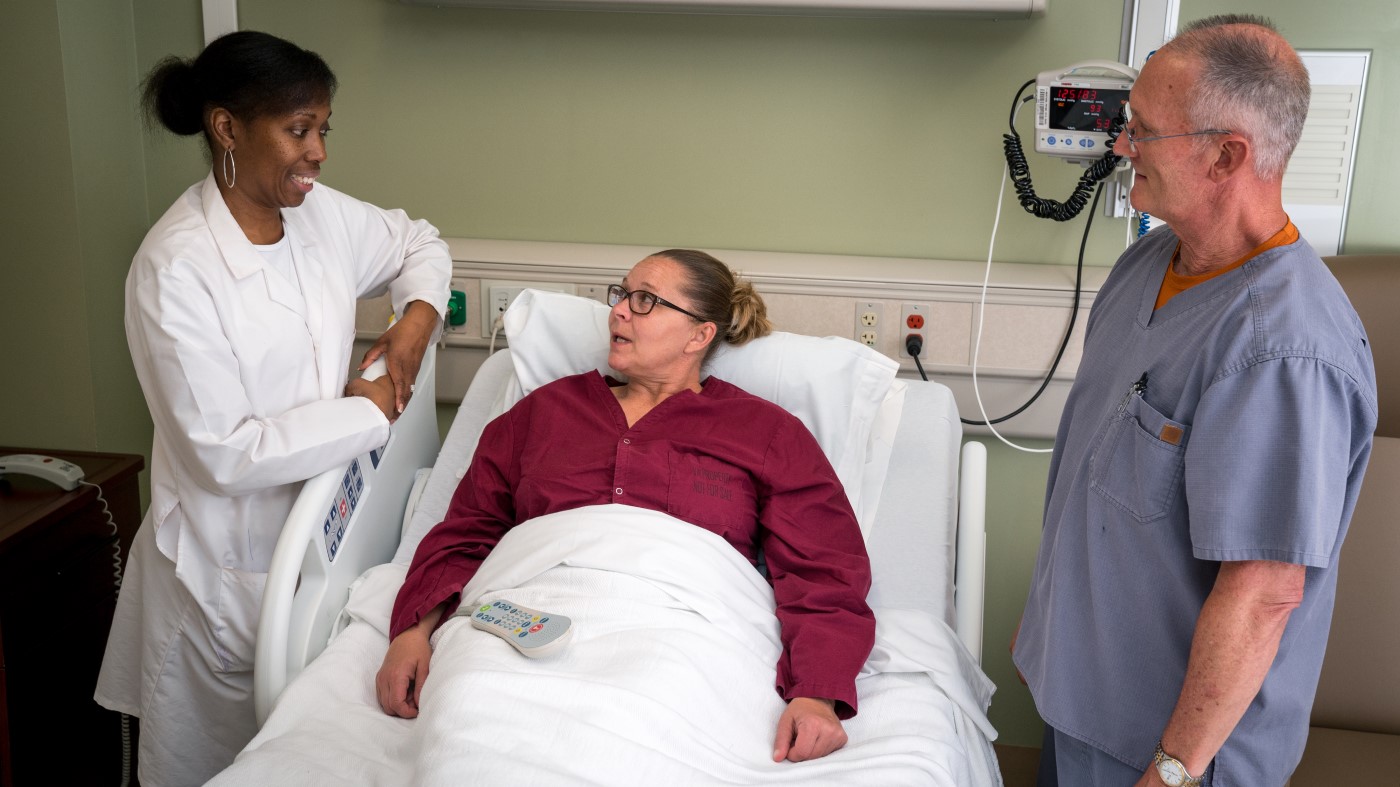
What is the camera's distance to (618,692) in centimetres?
132

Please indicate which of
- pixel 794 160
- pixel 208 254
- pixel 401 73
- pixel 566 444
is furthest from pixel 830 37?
pixel 208 254

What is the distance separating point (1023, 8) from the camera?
2133 mm

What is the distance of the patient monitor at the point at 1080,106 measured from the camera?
6.61ft

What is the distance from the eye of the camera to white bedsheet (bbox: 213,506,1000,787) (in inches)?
49.8

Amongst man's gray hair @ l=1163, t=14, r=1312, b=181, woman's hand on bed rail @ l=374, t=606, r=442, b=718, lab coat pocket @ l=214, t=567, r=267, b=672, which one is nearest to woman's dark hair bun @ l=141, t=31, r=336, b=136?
lab coat pocket @ l=214, t=567, r=267, b=672

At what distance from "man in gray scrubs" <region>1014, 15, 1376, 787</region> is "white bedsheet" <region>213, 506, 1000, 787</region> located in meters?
0.21

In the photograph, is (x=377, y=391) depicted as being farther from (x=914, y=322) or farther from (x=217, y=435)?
(x=914, y=322)

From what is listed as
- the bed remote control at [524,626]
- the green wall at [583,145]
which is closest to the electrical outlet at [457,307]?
the green wall at [583,145]

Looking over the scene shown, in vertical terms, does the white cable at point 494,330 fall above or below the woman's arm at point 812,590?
above

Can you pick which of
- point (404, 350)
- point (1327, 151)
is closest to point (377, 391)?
point (404, 350)

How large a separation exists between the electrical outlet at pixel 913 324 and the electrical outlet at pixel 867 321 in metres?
0.05

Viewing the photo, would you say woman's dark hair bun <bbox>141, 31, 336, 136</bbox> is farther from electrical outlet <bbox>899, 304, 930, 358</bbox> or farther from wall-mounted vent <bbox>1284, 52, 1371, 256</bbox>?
wall-mounted vent <bbox>1284, 52, 1371, 256</bbox>

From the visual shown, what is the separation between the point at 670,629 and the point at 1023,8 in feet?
4.70

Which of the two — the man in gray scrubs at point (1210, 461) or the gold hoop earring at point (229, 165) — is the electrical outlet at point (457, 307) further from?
the man in gray scrubs at point (1210, 461)
